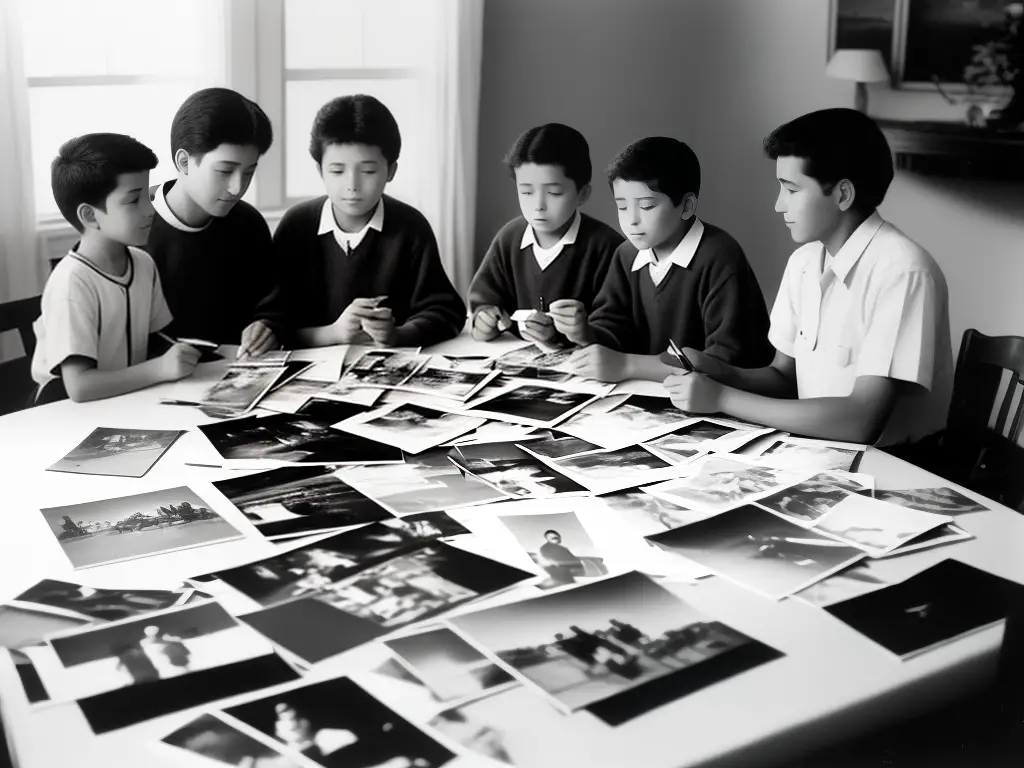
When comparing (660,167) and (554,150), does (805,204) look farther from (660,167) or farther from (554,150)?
(554,150)

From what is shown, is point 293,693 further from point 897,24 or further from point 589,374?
point 897,24

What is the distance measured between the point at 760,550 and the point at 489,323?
1068 mm

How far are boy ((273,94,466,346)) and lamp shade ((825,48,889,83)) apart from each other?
37.6 inches

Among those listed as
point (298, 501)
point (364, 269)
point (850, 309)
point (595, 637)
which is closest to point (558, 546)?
point (595, 637)

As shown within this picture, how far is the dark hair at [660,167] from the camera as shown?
2021 mm

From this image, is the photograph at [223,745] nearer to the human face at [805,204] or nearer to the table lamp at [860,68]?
the human face at [805,204]

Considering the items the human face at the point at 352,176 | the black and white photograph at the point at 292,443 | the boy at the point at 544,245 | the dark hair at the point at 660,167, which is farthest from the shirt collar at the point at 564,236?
the black and white photograph at the point at 292,443

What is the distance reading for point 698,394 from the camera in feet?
5.79

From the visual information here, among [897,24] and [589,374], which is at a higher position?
[897,24]

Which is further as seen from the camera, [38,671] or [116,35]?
[116,35]

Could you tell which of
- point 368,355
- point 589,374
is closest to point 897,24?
point 589,374

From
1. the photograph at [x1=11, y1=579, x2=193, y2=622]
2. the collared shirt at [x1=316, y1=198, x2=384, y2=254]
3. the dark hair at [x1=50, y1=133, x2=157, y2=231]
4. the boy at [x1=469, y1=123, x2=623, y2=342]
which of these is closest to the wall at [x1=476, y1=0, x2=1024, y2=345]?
the boy at [x1=469, y1=123, x2=623, y2=342]

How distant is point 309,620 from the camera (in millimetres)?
1077

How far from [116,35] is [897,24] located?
198cm
